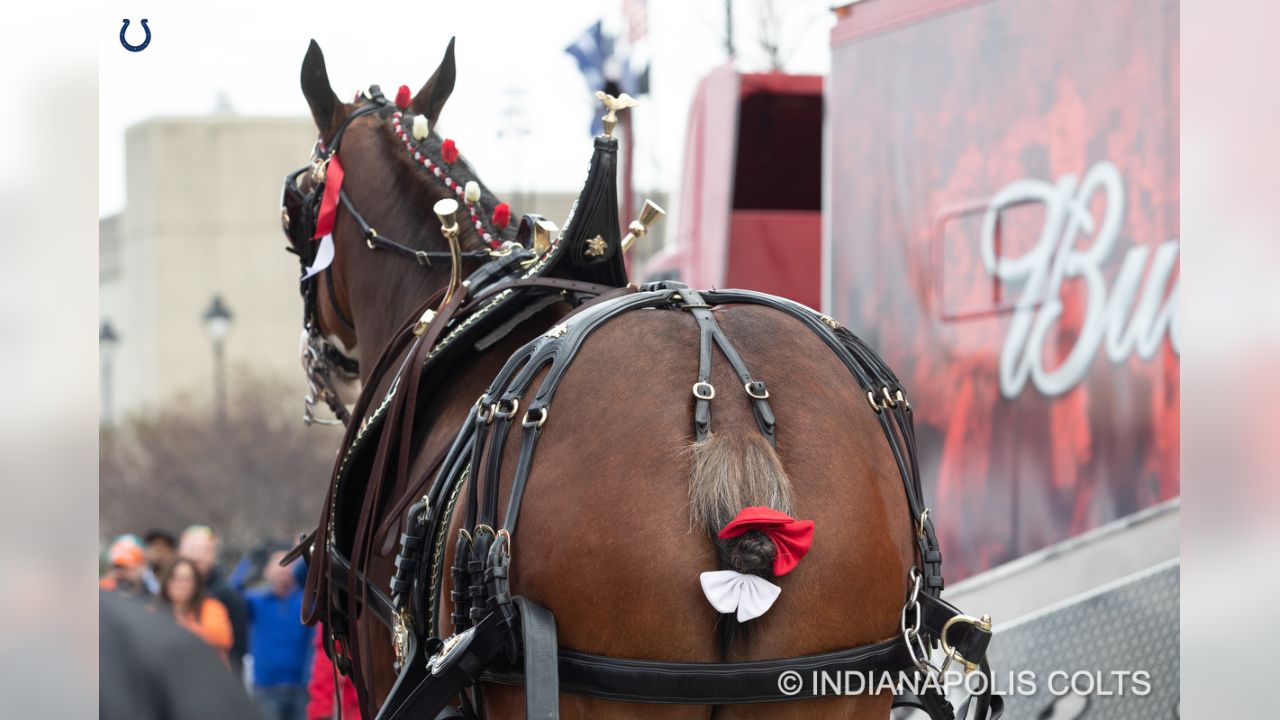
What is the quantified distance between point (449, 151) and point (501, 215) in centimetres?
28

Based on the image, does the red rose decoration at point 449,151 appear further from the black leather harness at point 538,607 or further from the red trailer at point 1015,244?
the red trailer at point 1015,244

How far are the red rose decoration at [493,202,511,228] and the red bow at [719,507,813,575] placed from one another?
5.76 feet

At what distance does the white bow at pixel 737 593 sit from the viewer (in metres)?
2.22

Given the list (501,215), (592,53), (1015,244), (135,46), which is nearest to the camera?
(135,46)

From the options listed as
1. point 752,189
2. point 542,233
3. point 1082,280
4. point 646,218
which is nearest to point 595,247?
point 646,218

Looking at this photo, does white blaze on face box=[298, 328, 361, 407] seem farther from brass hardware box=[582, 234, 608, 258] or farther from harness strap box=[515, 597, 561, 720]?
harness strap box=[515, 597, 561, 720]

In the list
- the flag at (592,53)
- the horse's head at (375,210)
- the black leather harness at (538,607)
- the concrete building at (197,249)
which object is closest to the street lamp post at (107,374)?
the concrete building at (197,249)

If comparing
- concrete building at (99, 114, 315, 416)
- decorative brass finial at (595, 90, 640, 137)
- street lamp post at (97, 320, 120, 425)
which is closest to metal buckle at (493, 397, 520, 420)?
decorative brass finial at (595, 90, 640, 137)

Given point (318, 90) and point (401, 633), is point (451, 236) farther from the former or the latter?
point (401, 633)

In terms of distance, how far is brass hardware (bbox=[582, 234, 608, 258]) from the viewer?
3.16m

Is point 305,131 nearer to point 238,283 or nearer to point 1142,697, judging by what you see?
point 238,283

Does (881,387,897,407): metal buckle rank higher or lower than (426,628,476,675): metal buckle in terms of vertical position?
higher

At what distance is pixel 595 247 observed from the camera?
10.4 feet
